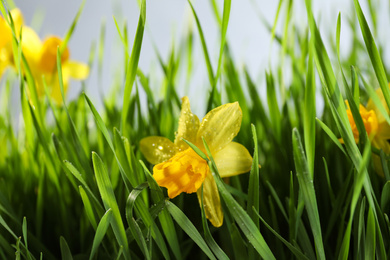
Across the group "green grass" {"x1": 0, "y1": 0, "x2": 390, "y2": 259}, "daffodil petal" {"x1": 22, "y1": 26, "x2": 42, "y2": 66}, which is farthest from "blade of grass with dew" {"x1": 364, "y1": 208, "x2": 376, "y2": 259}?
"daffodil petal" {"x1": 22, "y1": 26, "x2": 42, "y2": 66}

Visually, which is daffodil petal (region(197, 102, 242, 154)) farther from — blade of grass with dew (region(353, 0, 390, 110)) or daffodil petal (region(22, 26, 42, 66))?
daffodil petal (region(22, 26, 42, 66))

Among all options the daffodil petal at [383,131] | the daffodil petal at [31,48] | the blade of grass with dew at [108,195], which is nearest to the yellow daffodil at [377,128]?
the daffodil petal at [383,131]

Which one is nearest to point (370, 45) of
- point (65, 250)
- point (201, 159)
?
point (201, 159)

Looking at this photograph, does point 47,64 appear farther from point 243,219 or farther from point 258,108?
point 243,219

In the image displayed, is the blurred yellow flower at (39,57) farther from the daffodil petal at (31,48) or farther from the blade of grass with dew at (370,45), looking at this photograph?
the blade of grass with dew at (370,45)

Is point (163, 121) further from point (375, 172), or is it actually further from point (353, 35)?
point (353, 35)

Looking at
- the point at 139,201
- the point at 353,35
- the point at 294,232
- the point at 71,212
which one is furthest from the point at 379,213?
the point at 353,35

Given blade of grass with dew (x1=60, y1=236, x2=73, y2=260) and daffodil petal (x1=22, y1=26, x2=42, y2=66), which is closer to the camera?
blade of grass with dew (x1=60, y1=236, x2=73, y2=260)
